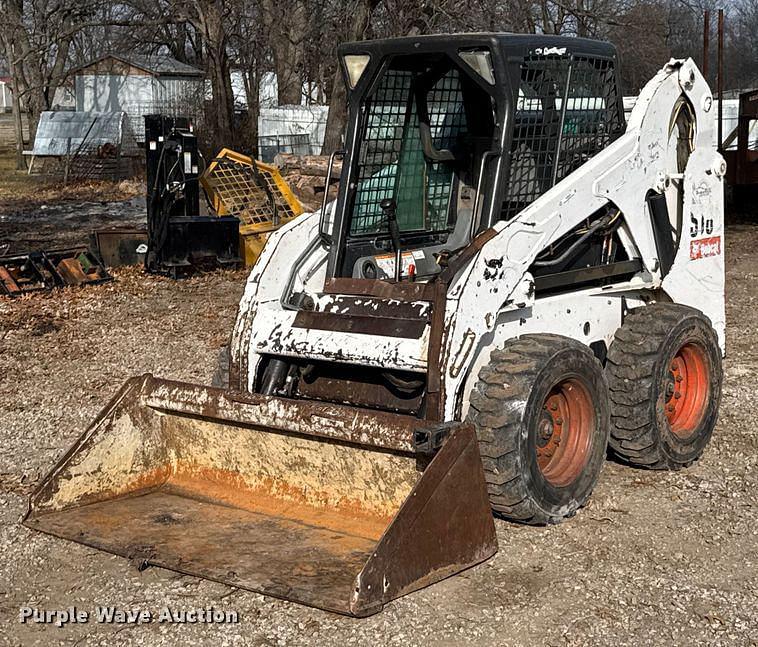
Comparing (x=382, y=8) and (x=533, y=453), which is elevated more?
(x=382, y=8)

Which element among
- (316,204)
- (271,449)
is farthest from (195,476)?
(316,204)

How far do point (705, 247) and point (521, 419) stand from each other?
7.31ft

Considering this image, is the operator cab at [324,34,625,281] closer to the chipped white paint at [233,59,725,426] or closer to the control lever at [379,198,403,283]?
the control lever at [379,198,403,283]

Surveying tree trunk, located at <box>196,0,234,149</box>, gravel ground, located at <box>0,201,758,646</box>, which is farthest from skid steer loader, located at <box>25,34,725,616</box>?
tree trunk, located at <box>196,0,234,149</box>

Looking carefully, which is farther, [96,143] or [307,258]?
[96,143]

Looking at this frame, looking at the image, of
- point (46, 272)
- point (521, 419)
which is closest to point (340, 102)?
point (46, 272)

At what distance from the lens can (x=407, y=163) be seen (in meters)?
5.68

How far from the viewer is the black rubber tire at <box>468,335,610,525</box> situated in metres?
4.52

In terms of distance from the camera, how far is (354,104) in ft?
18.0

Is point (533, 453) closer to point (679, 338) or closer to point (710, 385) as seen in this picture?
point (679, 338)

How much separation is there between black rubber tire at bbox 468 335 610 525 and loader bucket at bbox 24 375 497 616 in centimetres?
30

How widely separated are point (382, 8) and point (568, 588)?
17725 mm

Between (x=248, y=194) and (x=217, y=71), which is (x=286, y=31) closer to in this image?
(x=217, y=71)

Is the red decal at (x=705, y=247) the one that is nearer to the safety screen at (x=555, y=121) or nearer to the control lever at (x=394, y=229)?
the safety screen at (x=555, y=121)
